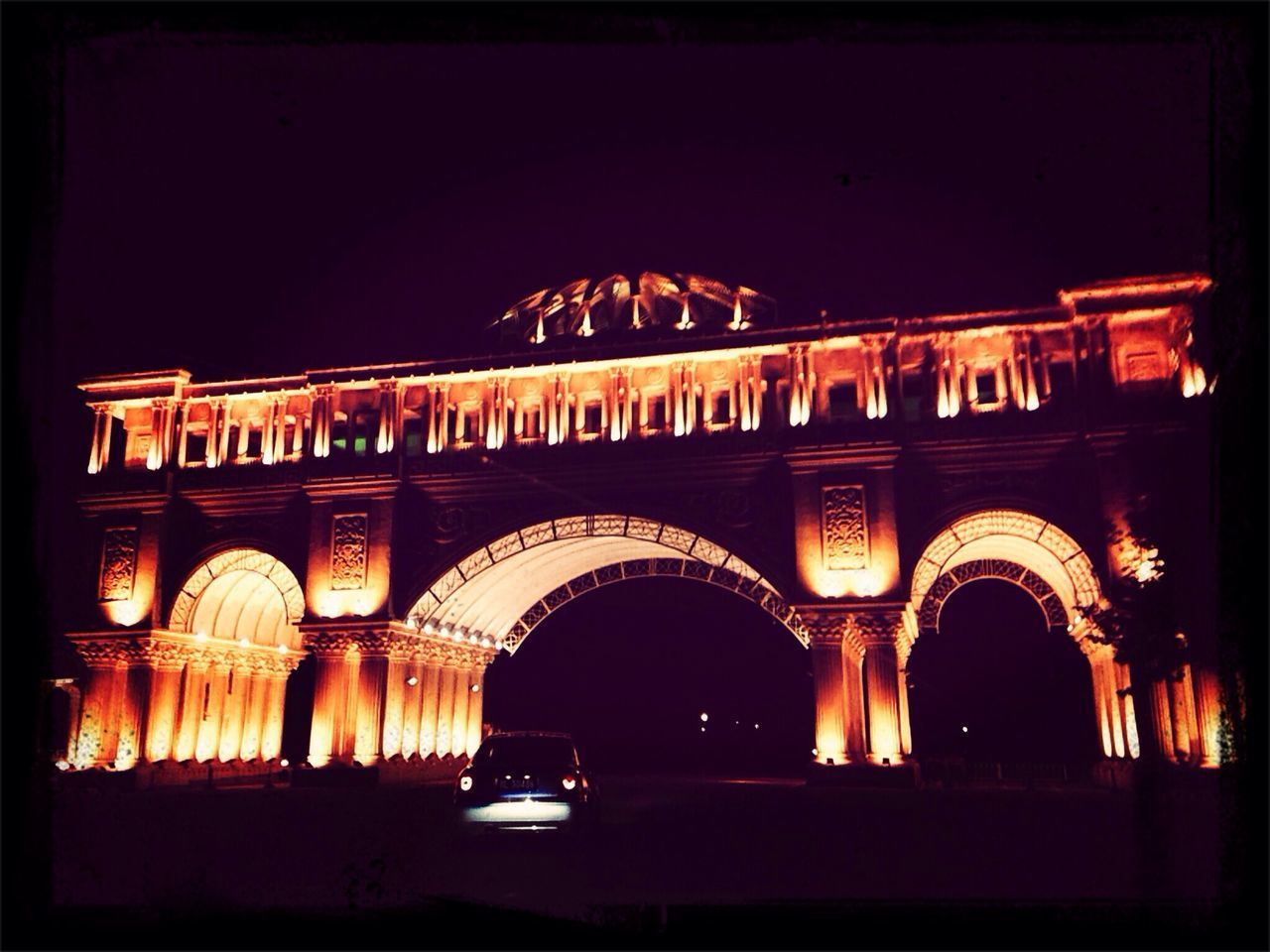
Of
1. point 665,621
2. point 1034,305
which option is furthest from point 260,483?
point 1034,305

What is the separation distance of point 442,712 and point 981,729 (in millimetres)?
21910

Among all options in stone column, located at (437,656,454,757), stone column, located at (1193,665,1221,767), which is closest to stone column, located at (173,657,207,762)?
stone column, located at (437,656,454,757)

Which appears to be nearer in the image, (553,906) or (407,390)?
(553,906)

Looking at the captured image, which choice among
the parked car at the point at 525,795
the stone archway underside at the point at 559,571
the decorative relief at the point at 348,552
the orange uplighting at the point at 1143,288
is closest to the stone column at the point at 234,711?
the decorative relief at the point at 348,552

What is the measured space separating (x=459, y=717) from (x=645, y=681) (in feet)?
39.9

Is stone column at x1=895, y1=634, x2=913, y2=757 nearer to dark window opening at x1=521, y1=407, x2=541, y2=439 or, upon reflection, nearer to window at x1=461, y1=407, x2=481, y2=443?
dark window opening at x1=521, y1=407, x2=541, y2=439

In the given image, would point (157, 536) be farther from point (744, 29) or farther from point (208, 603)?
point (744, 29)

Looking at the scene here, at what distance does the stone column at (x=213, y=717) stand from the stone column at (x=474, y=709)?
8292 mm

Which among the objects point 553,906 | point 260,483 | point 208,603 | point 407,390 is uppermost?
Result: point 407,390

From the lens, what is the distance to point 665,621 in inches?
1881

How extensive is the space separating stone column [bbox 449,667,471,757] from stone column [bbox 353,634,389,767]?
5463mm

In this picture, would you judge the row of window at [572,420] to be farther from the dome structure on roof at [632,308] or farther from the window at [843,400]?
the dome structure on roof at [632,308]

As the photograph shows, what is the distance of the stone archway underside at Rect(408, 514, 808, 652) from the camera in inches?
1307

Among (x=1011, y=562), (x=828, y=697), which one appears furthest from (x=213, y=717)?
(x=1011, y=562)
